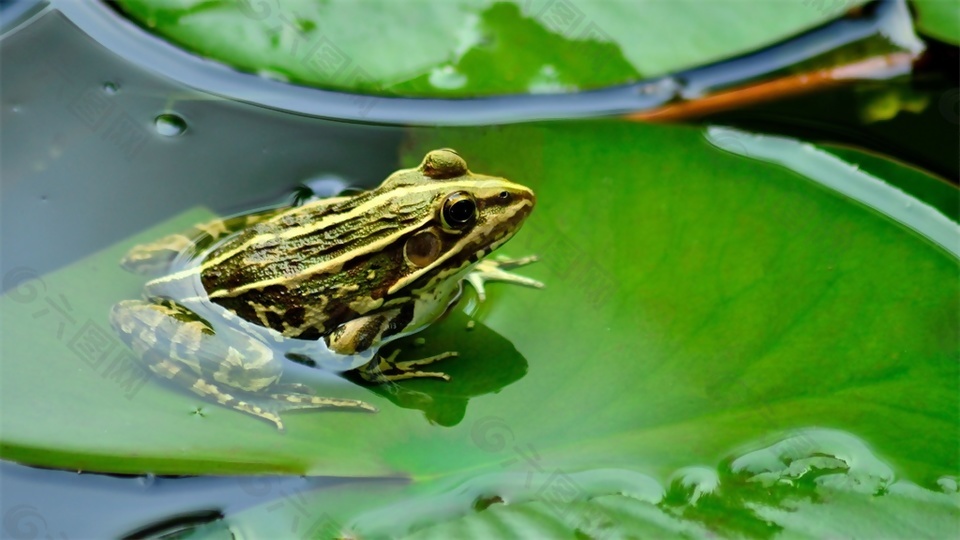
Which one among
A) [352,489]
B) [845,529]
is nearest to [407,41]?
[352,489]

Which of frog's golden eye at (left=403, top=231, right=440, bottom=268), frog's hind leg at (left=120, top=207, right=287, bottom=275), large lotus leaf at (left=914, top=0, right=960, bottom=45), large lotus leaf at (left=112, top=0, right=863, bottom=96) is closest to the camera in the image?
frog's golden eye at (left=403, top=231, right=440, bottom=268)

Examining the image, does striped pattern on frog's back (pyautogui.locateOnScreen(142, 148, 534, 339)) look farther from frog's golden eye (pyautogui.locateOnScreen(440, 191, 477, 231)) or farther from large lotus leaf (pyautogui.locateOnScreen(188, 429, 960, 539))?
large lotus leaf (pyautogui.locateOnScreen(188, 429, 960, 539))

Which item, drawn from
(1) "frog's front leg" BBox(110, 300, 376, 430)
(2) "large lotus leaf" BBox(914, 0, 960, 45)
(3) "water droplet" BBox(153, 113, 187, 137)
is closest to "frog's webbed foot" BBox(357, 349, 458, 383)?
(1) "frog's front leg" BBox(110, 300, 376, 430)

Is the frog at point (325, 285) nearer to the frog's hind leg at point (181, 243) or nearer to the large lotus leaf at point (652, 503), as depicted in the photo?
the frog's hind leg at point (181, 243)

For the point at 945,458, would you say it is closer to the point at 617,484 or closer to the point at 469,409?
the point at 617,484

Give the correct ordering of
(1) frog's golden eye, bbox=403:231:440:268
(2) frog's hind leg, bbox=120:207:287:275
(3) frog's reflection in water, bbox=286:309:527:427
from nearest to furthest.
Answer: (3) frog's reflection in water, bbox=286:309:527:427, (1) frog's golden eye, bbox=403:231:440:268, (2) frog's hind leg, bbox=120:207:287:275

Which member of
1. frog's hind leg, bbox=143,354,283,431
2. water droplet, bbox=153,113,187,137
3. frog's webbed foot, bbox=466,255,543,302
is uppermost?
water droplet, bbox=153,113,187,137
